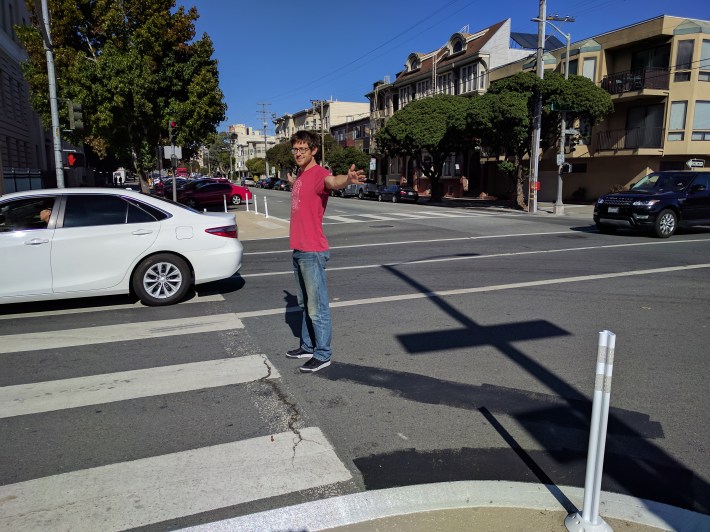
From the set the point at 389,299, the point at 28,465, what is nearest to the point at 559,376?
the point at 389,299

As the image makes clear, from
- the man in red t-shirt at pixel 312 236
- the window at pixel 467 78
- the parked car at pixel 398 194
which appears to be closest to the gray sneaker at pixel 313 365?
the man in red t-shirt at pixel 312 236

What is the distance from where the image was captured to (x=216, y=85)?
24953 mm

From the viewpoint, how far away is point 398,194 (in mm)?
39500

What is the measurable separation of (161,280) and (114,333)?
1298 mm

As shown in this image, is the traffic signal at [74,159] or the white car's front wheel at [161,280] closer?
the white car's front wheel at [161,280]

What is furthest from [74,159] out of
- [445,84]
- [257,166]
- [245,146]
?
[245,146]

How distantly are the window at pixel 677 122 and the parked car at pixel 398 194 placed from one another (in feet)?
52.3

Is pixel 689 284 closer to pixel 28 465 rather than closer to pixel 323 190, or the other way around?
pixel 323 190

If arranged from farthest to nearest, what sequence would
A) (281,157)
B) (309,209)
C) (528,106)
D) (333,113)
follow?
(333,113) < (281,157) < (528,106) < (309,209)

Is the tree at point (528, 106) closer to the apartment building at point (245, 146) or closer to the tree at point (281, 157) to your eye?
the tree at point (281, 157)

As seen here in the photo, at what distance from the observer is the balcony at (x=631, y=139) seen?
97.0 ft

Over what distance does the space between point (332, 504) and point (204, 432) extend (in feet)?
4.00

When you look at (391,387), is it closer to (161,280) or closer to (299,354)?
(299,354)

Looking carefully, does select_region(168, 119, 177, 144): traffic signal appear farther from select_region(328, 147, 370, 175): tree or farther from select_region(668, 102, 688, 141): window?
select_region(328, 147, 370, 175): tree
